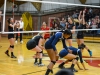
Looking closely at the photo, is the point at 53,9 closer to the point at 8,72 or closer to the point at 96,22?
the point at 96,22

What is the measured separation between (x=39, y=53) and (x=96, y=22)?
11.3m

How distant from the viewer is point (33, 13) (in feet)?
84.9

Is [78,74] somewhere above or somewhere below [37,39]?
below

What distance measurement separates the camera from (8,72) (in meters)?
6.39

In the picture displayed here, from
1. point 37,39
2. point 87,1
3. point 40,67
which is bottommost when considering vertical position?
point 40,67

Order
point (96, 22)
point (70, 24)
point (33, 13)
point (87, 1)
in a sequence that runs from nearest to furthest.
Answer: point (70, 24)
point (96, 22)
point (87, 1)
point (33, 13)

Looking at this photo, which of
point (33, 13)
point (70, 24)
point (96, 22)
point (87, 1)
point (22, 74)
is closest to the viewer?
point (22, 74)

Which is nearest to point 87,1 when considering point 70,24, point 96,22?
point 96,22

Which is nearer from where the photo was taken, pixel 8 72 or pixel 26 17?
pixel 8 72

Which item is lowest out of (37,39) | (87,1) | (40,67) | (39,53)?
(40,67)

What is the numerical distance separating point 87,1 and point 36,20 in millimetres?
6709

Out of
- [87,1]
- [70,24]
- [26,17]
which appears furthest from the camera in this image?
[26,17]

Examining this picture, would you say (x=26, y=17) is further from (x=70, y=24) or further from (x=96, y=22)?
(x=70, y=24)

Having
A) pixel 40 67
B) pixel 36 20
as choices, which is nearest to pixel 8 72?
pixel 40 67
